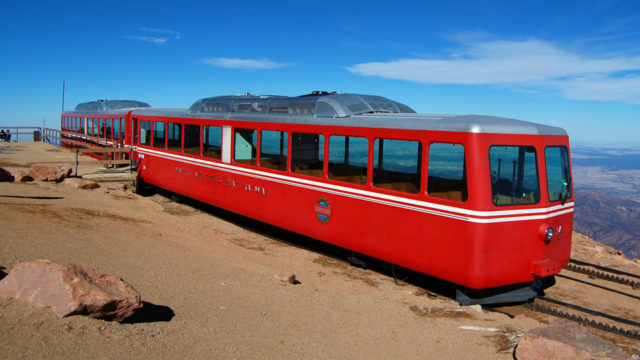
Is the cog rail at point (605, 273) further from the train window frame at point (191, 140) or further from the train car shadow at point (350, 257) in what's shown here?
the train window frame at point (191, 140)

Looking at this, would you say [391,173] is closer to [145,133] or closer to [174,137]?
[174,137]

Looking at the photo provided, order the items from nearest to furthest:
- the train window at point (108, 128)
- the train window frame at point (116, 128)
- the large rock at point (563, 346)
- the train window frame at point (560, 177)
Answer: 1. the large rock at point (563, 346)
2. the train window frame at point (560, 177)
3. the train window frame at point (116, 128)
4. the train window at point (108, 128)

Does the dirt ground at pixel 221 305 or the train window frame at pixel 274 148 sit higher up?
the train window frame at pixel 274 148

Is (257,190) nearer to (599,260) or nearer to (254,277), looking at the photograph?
(254,277)

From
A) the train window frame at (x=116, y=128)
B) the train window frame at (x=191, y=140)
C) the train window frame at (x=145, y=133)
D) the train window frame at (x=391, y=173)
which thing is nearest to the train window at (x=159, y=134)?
the train window frame at (x=145, y=133)

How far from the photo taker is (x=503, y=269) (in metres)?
7.00

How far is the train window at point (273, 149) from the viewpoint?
33.0 ft

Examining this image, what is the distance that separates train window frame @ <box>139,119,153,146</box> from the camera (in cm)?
1541

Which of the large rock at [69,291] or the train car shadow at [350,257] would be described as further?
the train car shadow at [350,257]

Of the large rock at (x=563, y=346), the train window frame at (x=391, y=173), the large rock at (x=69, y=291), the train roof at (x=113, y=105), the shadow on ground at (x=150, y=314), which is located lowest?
the large rock at (x=563, y=346)

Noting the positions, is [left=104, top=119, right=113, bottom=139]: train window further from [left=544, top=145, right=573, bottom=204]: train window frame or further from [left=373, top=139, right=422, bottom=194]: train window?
[left=544, top=145, right=573, bottom=204]: train window frame

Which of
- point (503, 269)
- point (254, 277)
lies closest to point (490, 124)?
point (503, 269)

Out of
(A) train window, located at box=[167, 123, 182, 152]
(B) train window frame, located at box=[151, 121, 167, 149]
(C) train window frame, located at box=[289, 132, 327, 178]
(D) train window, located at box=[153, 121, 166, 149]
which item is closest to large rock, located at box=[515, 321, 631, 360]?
(C) train window frame, located at box=[289, 132, 327, 178]

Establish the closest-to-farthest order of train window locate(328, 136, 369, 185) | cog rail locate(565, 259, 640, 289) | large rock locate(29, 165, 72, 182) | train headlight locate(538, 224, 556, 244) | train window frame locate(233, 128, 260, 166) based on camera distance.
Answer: train headlight locate(538, 224, 556, 244) < train window locate(328, 136, 369, 185) < cog rail locate(565, 259, 640, 289) < train window frame locate(233, 128, 260, 166) < large rock locate(29, 165, 72, 182)
